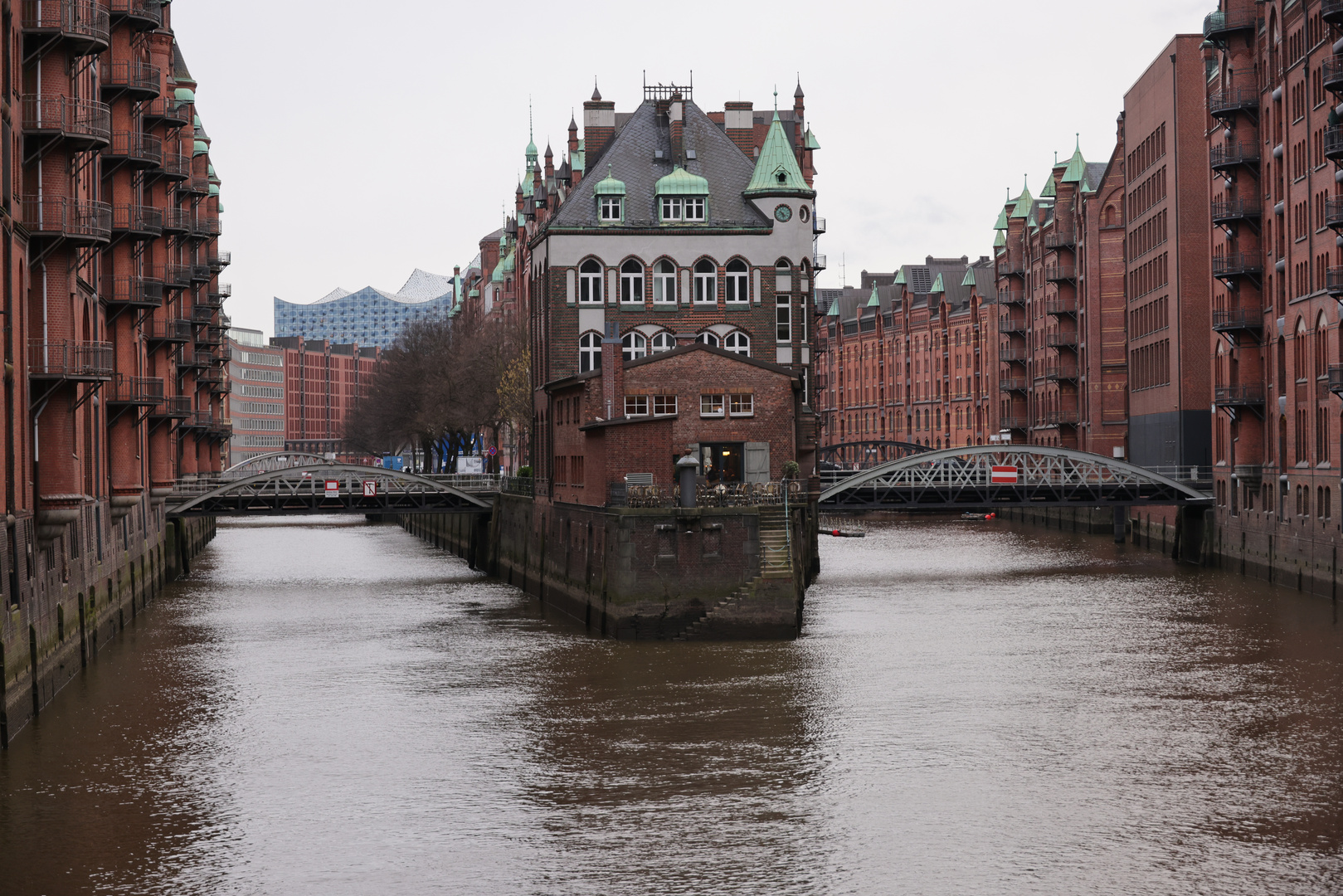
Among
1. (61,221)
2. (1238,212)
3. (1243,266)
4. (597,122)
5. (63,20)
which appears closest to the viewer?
(63,20)

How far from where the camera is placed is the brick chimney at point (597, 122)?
77438 millimetres

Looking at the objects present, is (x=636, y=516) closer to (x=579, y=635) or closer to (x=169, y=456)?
(x=579, y=635)

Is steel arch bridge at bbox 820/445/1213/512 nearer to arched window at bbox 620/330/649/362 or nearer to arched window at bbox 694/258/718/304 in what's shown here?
arched window at bbox 694/258/718/304

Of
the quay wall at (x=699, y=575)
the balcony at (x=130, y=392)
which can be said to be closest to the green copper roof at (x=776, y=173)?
the quay wall at (x=699, y=575)

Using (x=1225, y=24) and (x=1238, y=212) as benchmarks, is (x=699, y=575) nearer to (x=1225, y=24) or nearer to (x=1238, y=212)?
(x=1238, y=212)

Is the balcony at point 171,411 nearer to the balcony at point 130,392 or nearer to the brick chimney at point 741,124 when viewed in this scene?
the balcony at point 130,392

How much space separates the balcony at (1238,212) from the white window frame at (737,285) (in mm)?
20607

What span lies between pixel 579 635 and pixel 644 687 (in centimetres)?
1173

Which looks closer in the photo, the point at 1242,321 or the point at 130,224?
the point at 130,224

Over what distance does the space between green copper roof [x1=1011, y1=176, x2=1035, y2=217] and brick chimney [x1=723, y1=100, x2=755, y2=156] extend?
6060 centimetres

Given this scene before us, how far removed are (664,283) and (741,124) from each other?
12.7 metres

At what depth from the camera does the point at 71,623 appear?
42.8 metres

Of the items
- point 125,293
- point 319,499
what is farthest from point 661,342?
point 125,293

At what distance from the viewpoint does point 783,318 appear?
7094 centimetres
